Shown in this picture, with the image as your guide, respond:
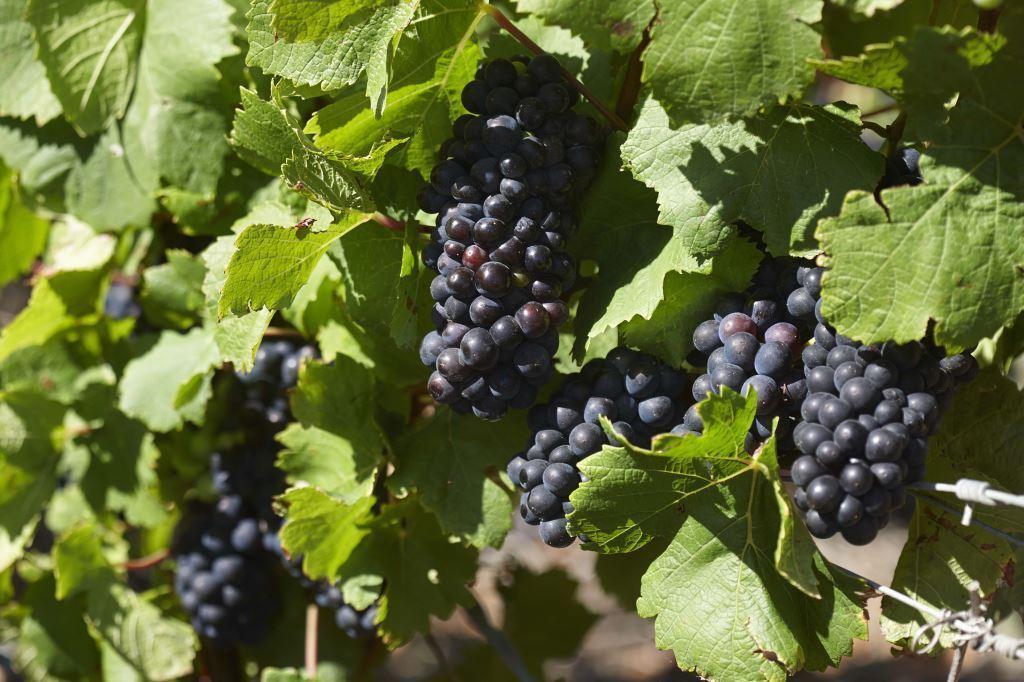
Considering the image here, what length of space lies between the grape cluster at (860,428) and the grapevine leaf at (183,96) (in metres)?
1.00

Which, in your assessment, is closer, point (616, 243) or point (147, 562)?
point (616, 243)

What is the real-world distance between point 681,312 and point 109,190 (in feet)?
3.50

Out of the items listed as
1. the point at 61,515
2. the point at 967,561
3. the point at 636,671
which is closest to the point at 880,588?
the point at 967,561

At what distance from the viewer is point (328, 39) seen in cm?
103

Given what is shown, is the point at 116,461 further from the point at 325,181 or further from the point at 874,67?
the point at 874,67

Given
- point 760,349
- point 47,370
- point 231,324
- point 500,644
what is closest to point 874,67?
point 760,349

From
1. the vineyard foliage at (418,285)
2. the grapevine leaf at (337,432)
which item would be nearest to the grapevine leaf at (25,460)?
the vineyard foliage at (418,285)

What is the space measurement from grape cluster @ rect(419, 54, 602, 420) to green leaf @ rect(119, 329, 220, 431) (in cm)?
58

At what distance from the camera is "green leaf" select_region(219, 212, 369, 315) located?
1.05 m

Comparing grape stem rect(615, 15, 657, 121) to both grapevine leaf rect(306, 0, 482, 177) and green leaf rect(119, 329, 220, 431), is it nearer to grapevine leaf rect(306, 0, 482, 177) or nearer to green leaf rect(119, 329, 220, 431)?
grapevine leaf rect(306, 0, 482, 177)

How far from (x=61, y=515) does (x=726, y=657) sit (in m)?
1.50

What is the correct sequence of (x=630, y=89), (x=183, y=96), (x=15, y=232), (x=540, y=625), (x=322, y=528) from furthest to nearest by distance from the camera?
(x=540, y=625), (x=15, y=232), (x=183, y=96), (x=322, y=528), (x=630, y=89)

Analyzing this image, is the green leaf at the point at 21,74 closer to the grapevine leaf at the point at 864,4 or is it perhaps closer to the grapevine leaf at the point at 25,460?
the grapevine leaf at the point at 25,460

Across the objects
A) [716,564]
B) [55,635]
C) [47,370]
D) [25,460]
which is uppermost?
[716,564]
